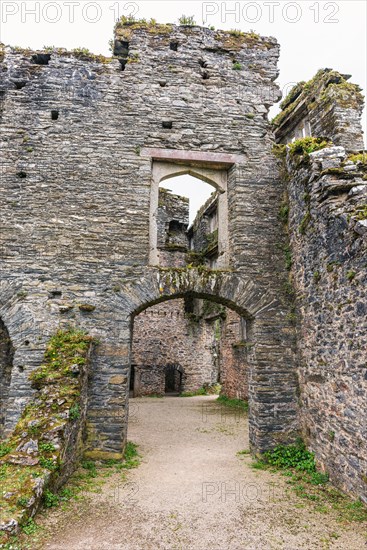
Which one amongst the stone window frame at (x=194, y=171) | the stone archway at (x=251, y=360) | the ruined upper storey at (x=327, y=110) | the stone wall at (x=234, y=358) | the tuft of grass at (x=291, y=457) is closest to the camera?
the tuft of grass at (x=291, y=457)

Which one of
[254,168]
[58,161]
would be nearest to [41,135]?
[58,161]

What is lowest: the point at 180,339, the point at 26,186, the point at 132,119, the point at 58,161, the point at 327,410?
the point at 327,410

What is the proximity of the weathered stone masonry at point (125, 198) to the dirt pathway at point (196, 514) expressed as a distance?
3.09ft

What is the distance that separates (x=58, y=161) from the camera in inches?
308

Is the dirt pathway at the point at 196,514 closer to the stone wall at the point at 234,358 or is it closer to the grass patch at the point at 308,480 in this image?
the grass patch at the point at 308,480

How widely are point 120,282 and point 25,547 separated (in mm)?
4424

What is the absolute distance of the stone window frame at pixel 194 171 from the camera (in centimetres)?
800

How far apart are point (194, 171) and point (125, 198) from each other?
5.63ft

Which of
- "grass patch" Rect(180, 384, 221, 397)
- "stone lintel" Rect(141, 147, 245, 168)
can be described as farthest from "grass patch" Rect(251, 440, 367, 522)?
"grass patch" Rect(180, 384, 221, 397)

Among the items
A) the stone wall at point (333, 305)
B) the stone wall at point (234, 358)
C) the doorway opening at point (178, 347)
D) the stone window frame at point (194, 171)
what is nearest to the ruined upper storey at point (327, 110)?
the stone wall at point (333, 305)

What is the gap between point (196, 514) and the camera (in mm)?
4801

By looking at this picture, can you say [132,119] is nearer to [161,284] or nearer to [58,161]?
[58,161]

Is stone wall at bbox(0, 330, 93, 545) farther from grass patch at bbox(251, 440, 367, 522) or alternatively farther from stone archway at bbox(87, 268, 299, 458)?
grass patch at bbox(251, 440, 367, 522)

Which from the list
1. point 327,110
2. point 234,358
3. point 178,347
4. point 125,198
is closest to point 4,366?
point 125,198
